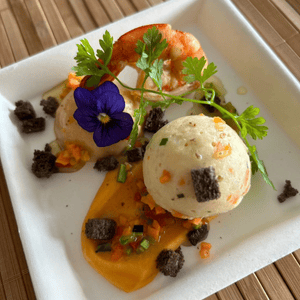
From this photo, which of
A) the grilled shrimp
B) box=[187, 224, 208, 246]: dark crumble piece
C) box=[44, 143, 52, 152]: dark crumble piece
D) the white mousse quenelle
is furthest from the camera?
box=[44, 143, 52, 152]: dark crumble piece

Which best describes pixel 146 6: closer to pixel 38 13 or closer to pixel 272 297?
pixel 38 13

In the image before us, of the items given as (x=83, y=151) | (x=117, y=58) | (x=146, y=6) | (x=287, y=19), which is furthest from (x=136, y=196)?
(x=287, y=19)

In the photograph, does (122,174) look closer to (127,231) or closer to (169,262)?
(127,231)

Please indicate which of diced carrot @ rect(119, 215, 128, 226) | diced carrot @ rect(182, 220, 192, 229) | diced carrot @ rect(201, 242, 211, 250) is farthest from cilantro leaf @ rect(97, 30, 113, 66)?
diced carrot @ rect(201, 242, 211, 250)

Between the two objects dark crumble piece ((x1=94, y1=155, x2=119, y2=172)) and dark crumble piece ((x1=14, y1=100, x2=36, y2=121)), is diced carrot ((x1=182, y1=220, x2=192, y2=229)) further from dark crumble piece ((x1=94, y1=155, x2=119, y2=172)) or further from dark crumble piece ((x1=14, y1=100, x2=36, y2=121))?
dark crumble piece ((x1=14, y1=100, x2=36, y2=121))

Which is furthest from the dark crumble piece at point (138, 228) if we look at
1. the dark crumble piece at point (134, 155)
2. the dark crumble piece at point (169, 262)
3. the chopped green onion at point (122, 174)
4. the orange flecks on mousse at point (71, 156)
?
the orange flecks on mousse at point (71, 156)

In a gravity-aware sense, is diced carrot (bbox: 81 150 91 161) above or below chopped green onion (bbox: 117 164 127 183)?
above
